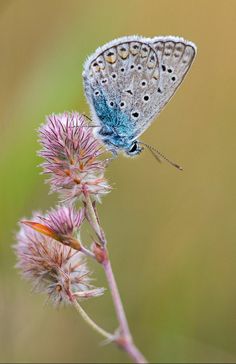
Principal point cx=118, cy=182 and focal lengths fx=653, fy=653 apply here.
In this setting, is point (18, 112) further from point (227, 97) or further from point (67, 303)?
point (227, 97)

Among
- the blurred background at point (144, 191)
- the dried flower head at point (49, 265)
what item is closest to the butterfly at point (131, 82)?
the blurred background at point (144, 191)

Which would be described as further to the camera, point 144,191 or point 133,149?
point 144,191

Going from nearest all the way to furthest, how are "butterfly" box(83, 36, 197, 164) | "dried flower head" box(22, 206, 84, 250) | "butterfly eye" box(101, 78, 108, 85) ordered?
"dried flower head" box(22, 206, 84, 250), "butterfly" box(83, 36, 197, 164), "butterfly eye" box(101, 78, 108, 85)

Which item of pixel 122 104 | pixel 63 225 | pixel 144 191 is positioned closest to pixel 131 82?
pixel 122 104

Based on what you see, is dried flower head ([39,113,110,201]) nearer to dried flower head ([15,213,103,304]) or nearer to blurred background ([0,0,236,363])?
dried flower head ([15,213,103,304])

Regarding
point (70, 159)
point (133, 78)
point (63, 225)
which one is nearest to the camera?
point (63, 225)

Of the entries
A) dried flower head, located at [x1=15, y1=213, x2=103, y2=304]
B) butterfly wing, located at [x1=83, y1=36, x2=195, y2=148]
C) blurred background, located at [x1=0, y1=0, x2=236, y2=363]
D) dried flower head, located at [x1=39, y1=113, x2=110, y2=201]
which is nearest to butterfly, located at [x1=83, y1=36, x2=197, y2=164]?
butterfly wing, located at [x1=83, y1=36, x2=195, y2=148]

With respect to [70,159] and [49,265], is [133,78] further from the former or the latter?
[49,265]
